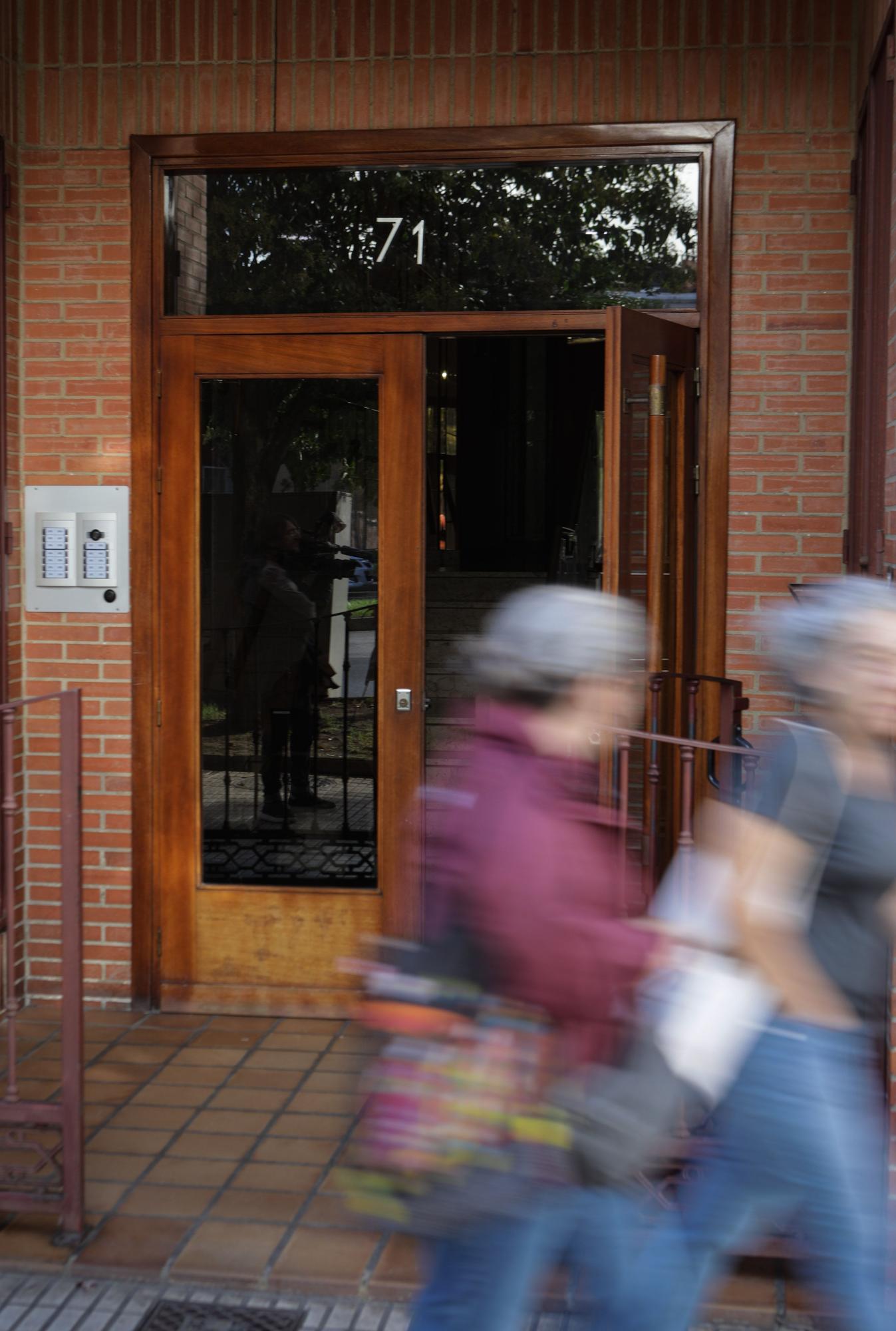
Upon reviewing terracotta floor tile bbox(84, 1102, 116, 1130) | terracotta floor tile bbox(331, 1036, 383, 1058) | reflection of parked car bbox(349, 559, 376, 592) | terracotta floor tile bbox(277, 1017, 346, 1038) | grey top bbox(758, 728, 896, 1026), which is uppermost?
reflection of parked car bbox(349, 559, 376, 592)

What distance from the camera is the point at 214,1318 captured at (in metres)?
3.01

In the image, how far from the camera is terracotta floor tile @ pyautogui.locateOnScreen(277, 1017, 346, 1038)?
4832mm

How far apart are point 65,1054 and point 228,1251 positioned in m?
0.60

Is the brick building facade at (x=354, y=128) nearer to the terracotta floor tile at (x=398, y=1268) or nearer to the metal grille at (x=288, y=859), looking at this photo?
the metal grille at (x=288, y=859)

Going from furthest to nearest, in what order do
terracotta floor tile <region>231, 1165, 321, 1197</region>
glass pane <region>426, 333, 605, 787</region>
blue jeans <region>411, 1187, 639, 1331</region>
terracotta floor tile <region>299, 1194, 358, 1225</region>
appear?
glass pane <region>426, 333, 605, 787</region>, terracotta floor tile <region>231, 1165, 321, 1197</region>, terracotta floor tile <region>299, 1194, 358, 1225</region>, blue jeans <region>411, 1187, 639, 1331</region>

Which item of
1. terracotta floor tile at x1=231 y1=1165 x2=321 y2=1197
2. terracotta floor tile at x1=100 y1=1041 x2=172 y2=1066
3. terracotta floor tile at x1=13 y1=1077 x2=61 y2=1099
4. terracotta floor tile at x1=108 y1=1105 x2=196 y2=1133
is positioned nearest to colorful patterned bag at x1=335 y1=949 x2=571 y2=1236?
terracotta floor tile at x1=231 y1=1165 x2=321 y2=1197

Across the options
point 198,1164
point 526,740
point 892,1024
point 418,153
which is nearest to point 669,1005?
point 526,740

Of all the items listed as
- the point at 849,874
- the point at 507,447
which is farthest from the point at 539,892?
the point at 507,447

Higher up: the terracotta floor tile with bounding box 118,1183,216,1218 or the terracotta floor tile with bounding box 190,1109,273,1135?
the terracotta floor tile with bounding box 118,1183,216,1218

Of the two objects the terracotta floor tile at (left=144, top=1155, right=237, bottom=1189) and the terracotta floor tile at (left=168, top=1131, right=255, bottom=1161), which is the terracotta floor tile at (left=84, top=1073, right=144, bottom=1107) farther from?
the terracotta floor tile at (left=144, top=1155, right=237, bottom=1189)

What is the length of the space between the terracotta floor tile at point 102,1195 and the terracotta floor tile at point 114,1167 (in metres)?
0.03

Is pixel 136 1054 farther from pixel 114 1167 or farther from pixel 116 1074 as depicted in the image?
pixel 114 1167

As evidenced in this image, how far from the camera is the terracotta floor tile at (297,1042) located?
4.69 meters

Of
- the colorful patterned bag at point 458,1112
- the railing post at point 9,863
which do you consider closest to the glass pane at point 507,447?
the railing post at point 9,863
